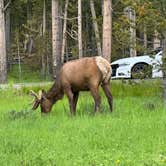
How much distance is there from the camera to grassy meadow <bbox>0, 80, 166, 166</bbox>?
8.73 m

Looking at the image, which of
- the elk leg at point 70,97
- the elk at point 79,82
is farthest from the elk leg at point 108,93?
the elk leg at point 70,97

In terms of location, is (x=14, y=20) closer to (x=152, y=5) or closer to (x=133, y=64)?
(x=133, y=64)

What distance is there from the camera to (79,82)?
15805mm

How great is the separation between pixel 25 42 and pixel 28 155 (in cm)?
5317

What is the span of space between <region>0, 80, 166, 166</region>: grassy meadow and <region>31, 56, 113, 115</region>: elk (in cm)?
36

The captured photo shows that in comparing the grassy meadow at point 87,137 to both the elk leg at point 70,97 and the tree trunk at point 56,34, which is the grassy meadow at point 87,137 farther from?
the tree trunk at point 56,34

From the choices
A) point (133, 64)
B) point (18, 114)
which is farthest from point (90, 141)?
point (133, 64)

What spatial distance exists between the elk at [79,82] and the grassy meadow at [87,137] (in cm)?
36

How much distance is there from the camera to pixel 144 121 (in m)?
12.8

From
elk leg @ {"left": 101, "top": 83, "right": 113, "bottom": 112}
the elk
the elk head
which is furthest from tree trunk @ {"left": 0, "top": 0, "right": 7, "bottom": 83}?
elk leg @ {"left": 101, "top": 83, "right": 113, "bottom": 112}

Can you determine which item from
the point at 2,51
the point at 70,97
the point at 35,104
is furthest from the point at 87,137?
the point at 2,51

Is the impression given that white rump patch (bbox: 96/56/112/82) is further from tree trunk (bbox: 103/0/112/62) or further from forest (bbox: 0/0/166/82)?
tree trunk (bbox: 103/0/112/62)

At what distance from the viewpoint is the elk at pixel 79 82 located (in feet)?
51.0

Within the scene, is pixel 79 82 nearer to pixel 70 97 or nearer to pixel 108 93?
pixel 70 97
